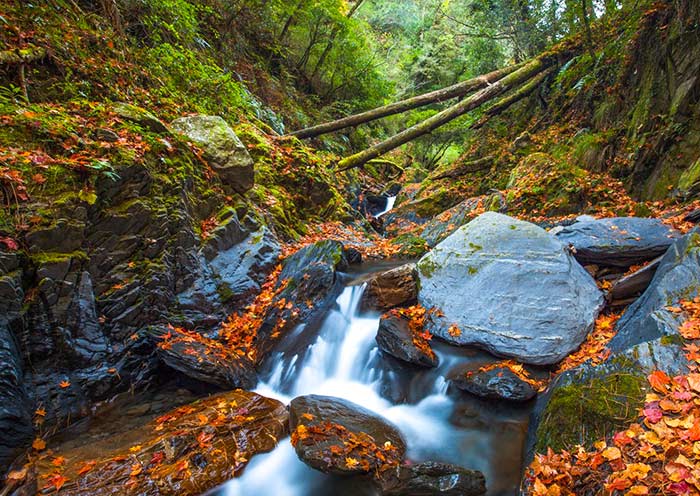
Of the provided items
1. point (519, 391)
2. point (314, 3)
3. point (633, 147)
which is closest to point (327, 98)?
point (314, 3)

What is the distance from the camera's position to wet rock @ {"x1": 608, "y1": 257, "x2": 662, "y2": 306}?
4602mm

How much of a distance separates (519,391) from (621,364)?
1235mm

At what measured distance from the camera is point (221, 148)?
278 inches

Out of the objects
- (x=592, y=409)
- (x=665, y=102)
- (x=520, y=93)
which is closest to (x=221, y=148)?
(x=592, y=409)

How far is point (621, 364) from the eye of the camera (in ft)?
10.4

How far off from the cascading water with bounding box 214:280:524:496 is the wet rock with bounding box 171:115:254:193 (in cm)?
337

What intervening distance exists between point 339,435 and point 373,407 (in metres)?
1.17

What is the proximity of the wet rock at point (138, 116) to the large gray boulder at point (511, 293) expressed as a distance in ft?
17.6

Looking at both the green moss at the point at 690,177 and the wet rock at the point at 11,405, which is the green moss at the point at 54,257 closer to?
the wet rock at the point at 11,405

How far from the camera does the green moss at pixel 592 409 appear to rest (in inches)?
111

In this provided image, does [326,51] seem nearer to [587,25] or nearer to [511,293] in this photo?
[587,25]

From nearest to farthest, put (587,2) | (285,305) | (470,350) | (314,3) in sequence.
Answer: (470,350), (285,305), (587,2), (314,3)

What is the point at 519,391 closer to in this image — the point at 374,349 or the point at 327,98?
the point at 374,349

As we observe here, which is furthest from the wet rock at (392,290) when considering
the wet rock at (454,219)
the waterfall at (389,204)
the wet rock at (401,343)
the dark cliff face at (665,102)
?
the waterfall at (389,204)
